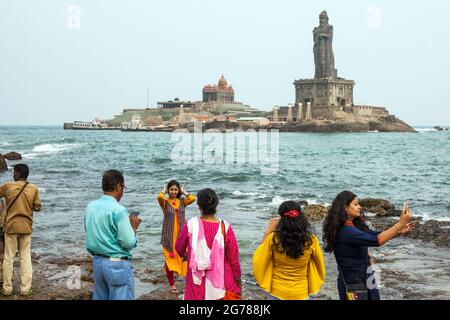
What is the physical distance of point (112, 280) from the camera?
5.17 meters

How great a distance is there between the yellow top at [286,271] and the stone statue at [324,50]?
5425 inches

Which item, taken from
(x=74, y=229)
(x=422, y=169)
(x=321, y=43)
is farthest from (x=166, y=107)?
(x=74, y=229)

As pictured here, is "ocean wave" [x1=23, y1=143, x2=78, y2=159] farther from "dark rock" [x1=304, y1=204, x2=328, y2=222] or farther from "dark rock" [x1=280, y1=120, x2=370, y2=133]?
"dark rock" [x1=280, y1=120, x2=370, y2=133]

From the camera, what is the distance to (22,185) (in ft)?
23.7

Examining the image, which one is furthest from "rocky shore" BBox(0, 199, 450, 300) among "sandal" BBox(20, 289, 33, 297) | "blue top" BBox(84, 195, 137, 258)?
"blue top" BBox(84, 195, 137, 258)

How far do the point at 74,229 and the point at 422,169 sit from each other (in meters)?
32.9

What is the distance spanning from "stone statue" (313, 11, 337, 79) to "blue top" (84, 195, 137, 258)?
453ft

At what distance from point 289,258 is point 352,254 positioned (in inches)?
24.7

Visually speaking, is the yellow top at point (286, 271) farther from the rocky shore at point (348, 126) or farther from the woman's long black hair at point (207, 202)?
the rocky shore at point (348, 126)

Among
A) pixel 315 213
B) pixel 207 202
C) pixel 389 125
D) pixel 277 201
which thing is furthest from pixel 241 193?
pixel 389 125

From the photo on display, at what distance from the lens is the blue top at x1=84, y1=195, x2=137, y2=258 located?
513cm

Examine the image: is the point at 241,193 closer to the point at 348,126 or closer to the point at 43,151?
the point at 43,151

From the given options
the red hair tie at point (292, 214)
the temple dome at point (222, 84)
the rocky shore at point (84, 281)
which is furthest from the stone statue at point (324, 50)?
the red hair tie at point (292, 214)
